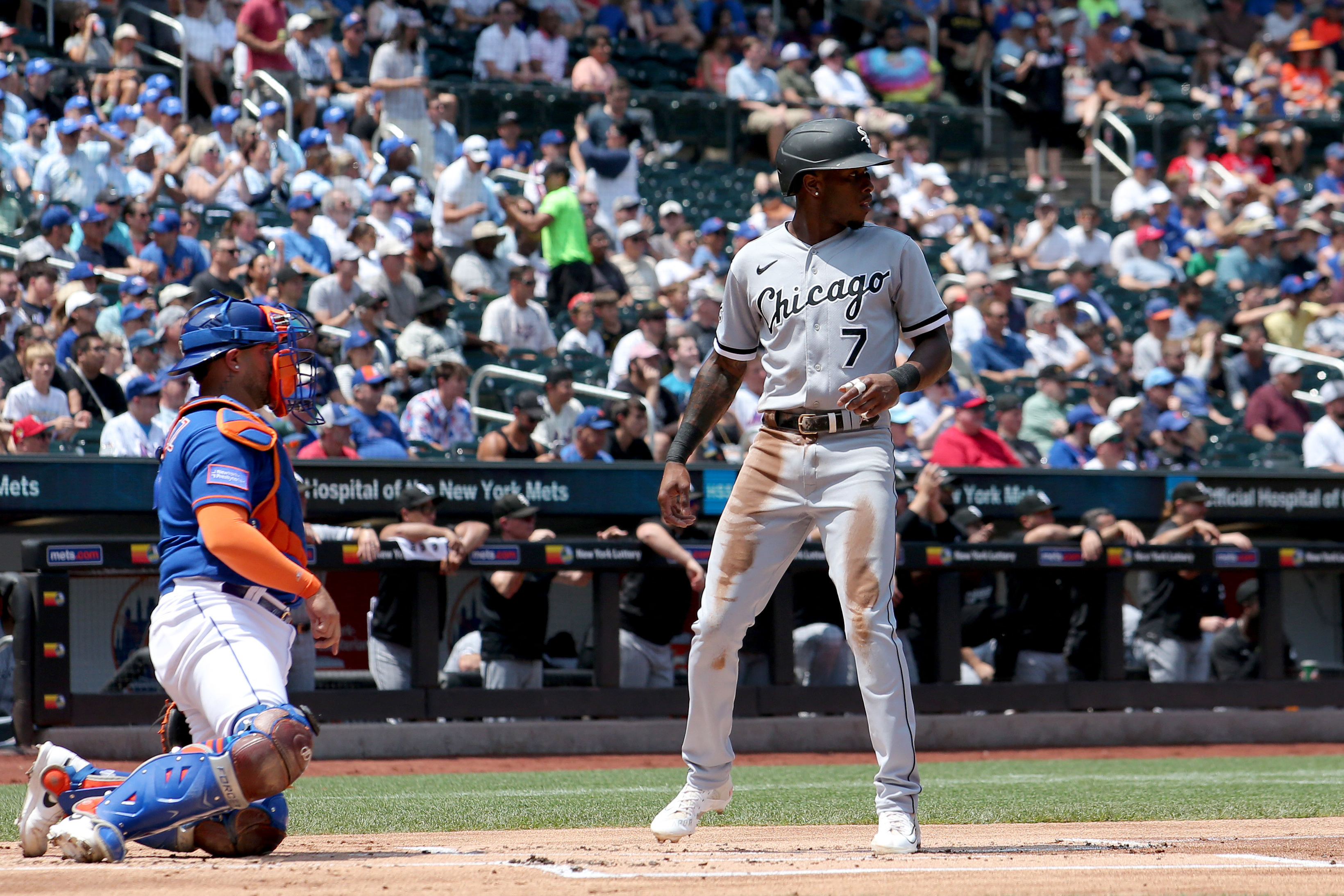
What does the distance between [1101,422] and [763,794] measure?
6104mm

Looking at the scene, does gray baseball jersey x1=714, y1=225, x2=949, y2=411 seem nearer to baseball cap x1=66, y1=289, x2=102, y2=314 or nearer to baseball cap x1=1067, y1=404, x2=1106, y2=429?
baseball cap x1=66, y1=289, x2=102, y2=314

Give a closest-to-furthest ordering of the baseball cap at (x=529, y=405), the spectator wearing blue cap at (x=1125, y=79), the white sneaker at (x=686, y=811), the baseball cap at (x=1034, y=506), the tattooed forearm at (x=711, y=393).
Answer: the white sneaker at (x=686, y=811), the tattooed forearm at (x=711, y=393), the baseball cap at (x=529, y=405), the baseball cap at (x=1034, y=506), the spectator wearing blue cap at (x=1125, y=79)

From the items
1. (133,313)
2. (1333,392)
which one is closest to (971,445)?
(1333,392)

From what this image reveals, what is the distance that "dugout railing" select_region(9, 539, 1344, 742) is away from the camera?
866cm

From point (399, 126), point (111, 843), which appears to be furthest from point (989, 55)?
point (111, 843)

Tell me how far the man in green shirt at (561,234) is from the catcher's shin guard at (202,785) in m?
9.61

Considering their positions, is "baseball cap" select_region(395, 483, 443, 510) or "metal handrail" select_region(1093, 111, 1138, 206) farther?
"metal handrail" select_region(1093, 111, 1138, 206)

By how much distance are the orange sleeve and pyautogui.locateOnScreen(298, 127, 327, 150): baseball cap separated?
32.4 ft

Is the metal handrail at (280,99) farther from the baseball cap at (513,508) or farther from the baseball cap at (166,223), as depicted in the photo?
the baseball cap at (513,508)

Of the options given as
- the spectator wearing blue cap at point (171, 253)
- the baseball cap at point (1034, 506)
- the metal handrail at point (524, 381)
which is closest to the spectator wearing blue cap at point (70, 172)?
the spectator wearing blue cap at point (171, 253)

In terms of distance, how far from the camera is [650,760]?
9.41 m

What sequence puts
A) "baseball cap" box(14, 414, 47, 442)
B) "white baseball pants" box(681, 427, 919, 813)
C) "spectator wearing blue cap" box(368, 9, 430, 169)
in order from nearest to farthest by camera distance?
"white baseball pants" box(681, 427, 919, 813)
"baseball cap" box(14, 414, 47, 442)
"spectator wearing blue cap" box(368, 9, 430, 169)

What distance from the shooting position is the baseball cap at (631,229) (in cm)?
1405

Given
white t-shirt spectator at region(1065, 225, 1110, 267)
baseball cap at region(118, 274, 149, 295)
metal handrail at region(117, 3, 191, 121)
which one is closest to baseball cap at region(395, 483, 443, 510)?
baseball cap at region(118, 274, 149, 295)
